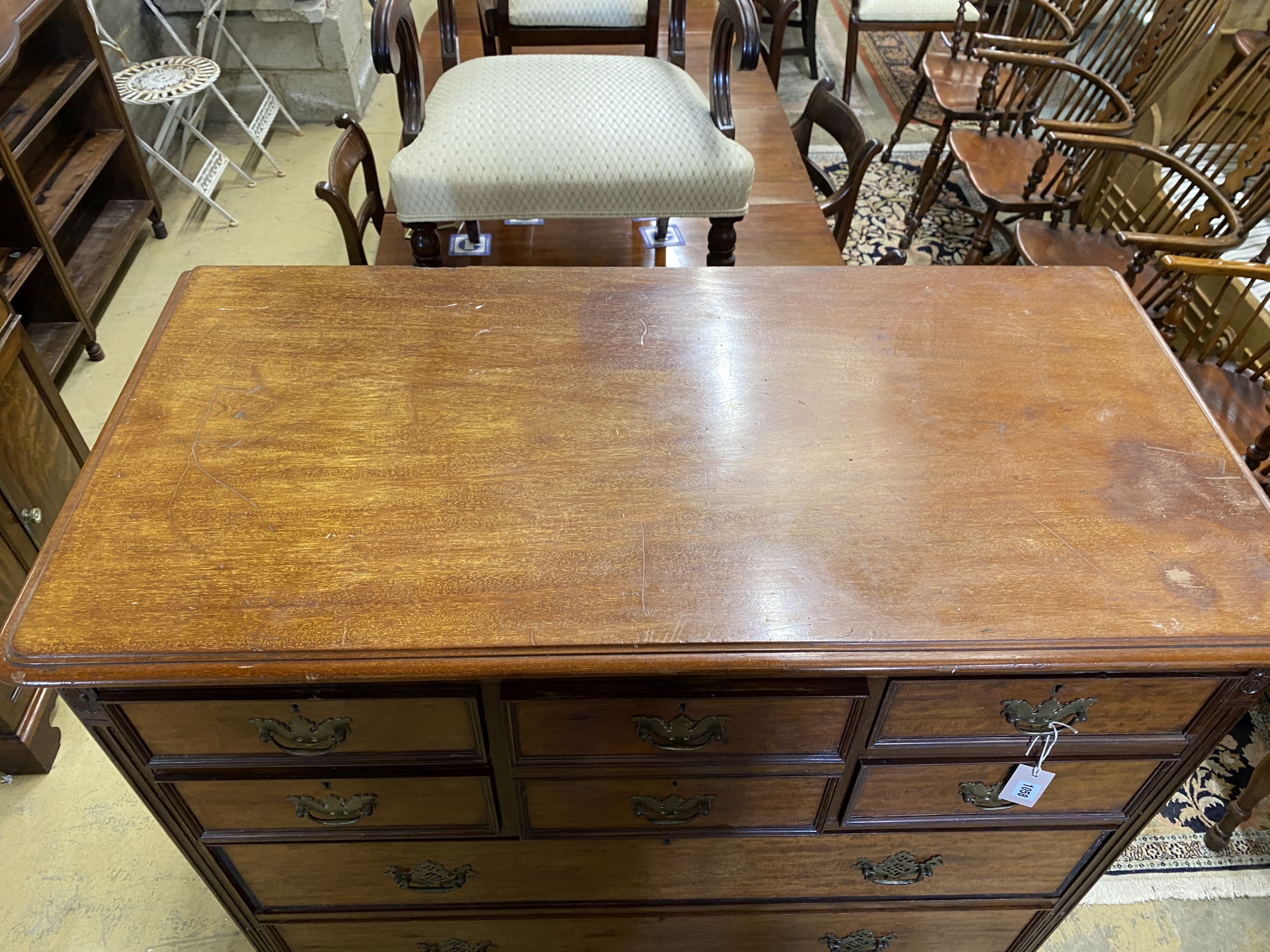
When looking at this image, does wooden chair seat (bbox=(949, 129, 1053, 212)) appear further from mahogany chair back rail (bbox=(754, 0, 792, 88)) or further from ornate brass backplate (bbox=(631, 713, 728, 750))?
ornate brass backplate (bbox=(631, 713, 728, 750))

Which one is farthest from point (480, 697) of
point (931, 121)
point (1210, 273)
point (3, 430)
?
point (931, 121)

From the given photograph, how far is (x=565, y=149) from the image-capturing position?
5.19 feet

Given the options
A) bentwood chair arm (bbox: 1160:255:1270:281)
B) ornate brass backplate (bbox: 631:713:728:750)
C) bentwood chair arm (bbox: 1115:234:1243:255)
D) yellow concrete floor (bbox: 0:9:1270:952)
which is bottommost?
yellow concrete floor (bbox: 0:9:1270:952)

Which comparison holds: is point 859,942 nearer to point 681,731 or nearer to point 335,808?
point 681,731

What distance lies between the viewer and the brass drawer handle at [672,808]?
1.04 metres

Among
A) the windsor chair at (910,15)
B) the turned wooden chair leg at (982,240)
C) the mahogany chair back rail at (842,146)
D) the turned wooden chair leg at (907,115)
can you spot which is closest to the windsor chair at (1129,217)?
the turned wooden chair leg at (982,240)

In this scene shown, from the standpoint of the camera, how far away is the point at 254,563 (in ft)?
2.77

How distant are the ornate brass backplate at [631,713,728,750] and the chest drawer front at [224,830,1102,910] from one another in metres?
0.22

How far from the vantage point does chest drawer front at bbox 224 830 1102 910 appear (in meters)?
1.10

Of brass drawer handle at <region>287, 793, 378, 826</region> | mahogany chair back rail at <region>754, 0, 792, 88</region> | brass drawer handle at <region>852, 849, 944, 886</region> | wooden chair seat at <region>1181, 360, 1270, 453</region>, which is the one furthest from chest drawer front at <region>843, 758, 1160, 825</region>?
mahogany chair back rail at <region>754, 0, 792, 88</region>

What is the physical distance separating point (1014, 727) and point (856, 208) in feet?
8.23

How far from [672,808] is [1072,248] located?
1.91m

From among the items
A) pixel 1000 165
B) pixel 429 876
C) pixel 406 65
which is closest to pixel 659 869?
pixel 429 876

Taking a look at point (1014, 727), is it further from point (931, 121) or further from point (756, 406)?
point (931, 121)
